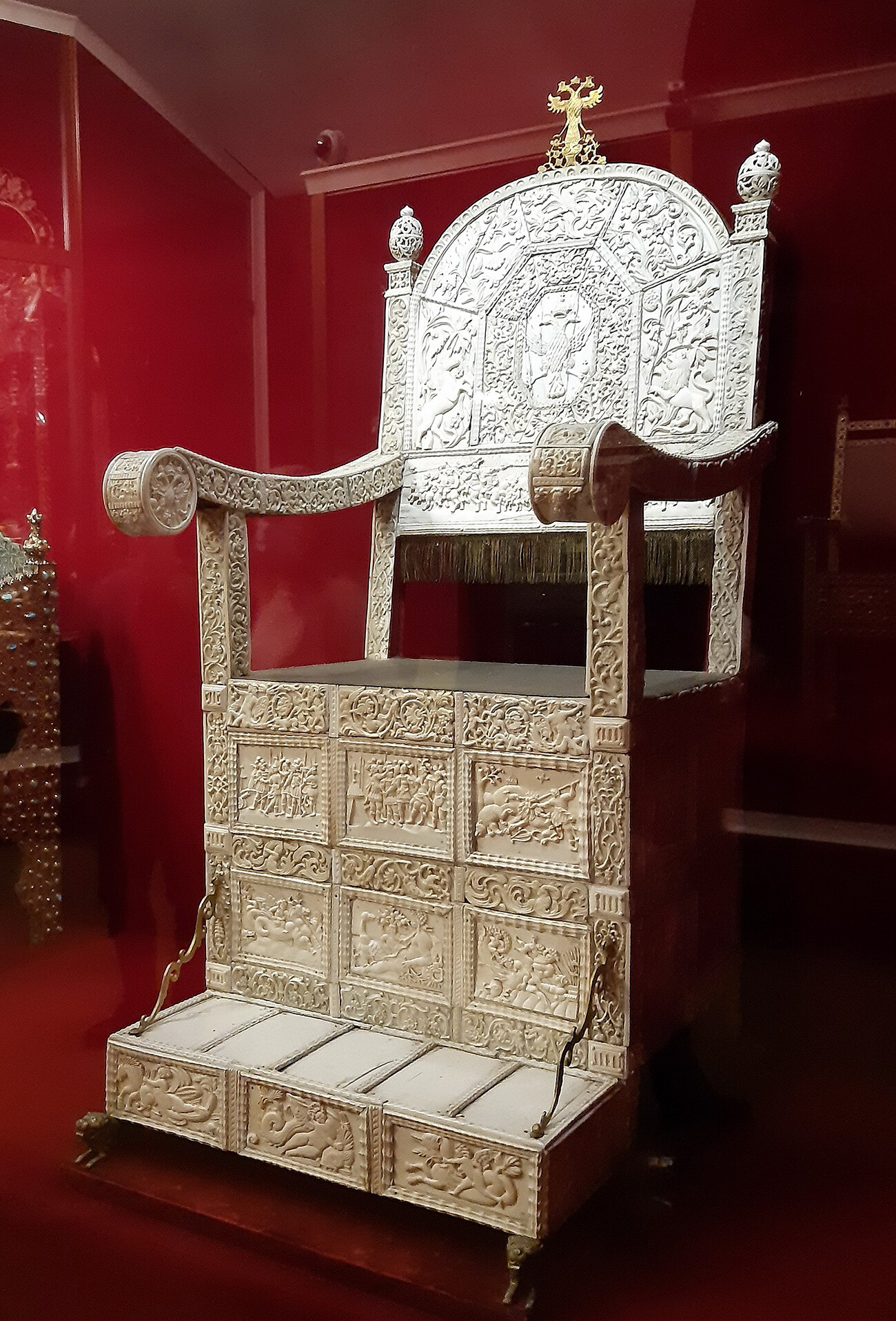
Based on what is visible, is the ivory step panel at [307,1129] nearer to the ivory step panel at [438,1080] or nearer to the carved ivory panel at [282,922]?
the ivory step panel at [438,1080]

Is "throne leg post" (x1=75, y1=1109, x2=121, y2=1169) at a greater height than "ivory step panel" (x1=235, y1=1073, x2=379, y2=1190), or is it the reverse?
"ivory step panel" (x1=235, y1=1073, x2=379, y2=1190)

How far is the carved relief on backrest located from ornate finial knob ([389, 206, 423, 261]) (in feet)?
0.13

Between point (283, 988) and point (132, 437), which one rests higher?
point (132, 437)

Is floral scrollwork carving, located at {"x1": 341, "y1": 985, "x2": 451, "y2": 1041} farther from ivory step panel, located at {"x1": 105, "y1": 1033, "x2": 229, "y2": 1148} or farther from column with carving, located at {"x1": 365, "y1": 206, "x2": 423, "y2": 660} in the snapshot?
column with carving, located at {"x1": 365, "y1": 206, "x2": 423, "y2": 660}

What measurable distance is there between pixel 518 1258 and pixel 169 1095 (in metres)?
0.58

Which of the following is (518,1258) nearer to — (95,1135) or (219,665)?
(95,1135)

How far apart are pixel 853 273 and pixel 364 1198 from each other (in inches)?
65.7

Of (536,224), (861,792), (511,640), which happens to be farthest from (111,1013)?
(536,224)

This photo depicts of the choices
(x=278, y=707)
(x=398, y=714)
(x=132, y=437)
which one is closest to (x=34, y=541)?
(x=132, y=437)

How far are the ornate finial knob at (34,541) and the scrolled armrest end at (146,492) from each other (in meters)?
0.79

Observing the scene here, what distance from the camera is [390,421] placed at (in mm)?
2334

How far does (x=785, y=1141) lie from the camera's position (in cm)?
174

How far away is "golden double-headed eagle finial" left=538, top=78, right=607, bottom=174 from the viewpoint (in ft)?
6.77

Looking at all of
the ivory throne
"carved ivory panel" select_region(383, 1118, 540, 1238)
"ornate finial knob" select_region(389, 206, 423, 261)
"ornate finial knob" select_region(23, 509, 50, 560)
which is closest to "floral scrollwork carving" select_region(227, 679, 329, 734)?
the ivory throne
